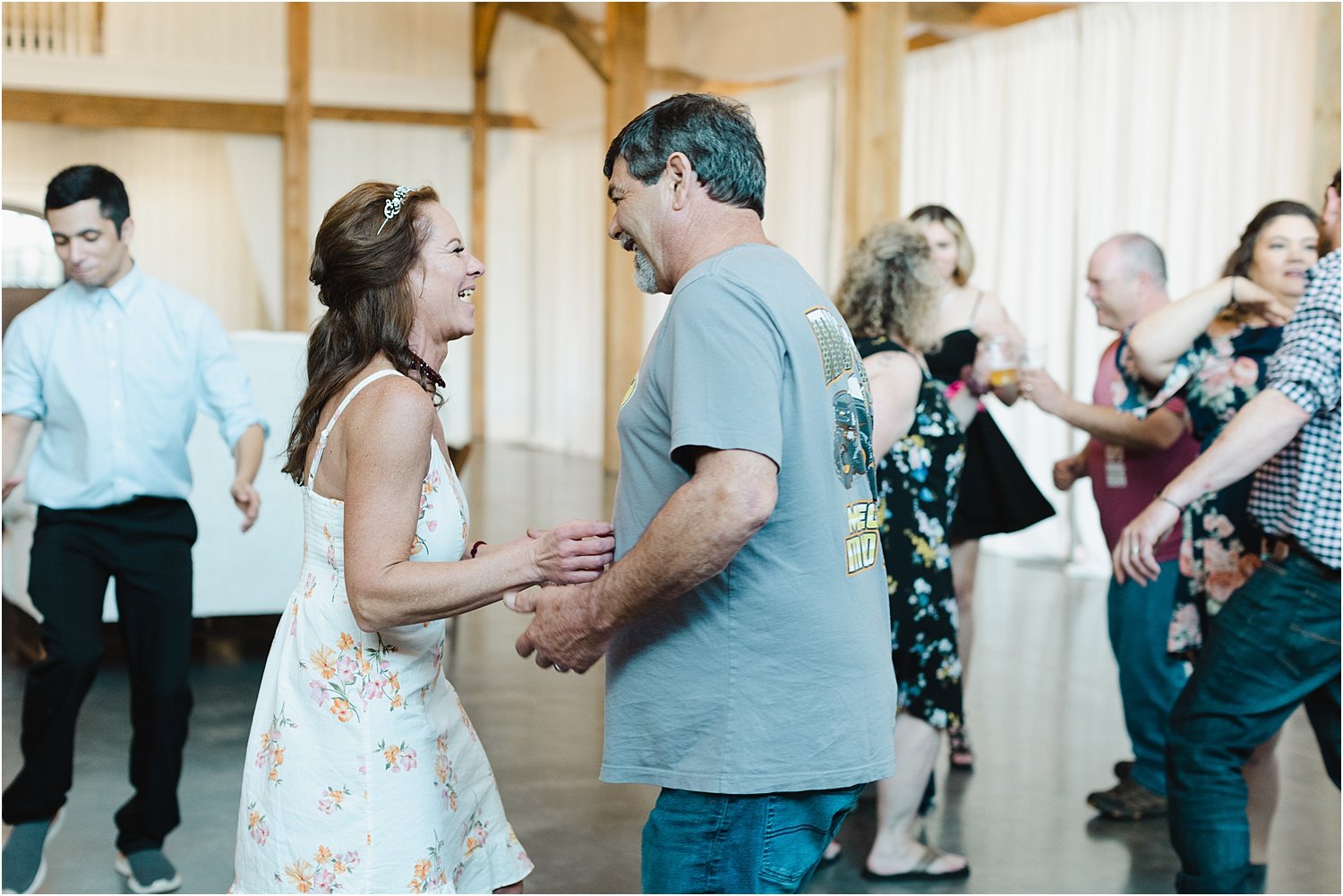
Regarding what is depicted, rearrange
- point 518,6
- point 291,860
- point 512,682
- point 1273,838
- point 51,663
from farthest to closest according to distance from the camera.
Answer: point 518,6 → point 512,682 → point 1273,838 → point 51,663 → point 291,860

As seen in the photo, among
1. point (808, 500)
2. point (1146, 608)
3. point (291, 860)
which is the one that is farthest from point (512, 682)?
point (808, 500)

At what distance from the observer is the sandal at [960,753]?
13.2 feet

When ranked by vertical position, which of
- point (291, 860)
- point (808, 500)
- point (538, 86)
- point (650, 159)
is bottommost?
point (291, 860)

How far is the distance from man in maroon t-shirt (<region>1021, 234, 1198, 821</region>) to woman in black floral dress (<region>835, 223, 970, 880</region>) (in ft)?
1.67

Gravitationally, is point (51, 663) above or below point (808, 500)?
below

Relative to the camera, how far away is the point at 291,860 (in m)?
1.72

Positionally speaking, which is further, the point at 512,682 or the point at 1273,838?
the point at 512,682

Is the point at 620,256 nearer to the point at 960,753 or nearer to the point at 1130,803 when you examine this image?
the point at 960,753

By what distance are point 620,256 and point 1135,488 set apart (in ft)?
29.5

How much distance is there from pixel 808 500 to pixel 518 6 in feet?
46.8

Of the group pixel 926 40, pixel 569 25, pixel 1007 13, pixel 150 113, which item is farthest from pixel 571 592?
pixel 150 113

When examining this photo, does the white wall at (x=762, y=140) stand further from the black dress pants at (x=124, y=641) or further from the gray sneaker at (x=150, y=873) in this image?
the gray sneaker at (x=150, y=873)

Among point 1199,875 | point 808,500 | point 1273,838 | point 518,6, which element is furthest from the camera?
point 518,6

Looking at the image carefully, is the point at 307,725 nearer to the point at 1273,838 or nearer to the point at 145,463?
the point at 145,463
